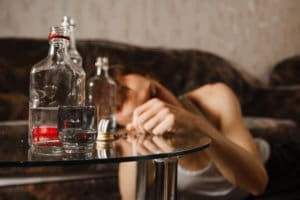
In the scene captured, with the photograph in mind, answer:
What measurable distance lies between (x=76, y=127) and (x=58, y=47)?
0.20 metres

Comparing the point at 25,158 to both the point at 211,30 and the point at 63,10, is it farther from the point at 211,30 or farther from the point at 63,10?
the point at 211,30

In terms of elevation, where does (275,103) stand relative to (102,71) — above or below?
below

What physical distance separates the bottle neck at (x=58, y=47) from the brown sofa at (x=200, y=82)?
42 cm

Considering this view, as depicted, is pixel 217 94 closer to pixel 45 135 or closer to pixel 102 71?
pixel 102 71

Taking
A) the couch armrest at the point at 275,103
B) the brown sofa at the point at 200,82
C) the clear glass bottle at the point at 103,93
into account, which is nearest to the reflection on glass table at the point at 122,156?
the clear glass bottle at the point at 103,93

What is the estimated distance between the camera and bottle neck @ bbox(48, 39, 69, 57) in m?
0.79

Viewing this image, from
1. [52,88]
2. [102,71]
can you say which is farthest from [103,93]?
[52,88]

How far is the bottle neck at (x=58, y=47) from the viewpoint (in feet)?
2.60

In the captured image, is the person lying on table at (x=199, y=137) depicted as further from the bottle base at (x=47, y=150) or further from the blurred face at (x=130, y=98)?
the bottle base at (x=47, y=150)

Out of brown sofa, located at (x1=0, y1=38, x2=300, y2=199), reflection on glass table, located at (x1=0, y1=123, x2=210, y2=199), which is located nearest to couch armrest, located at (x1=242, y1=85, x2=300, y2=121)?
brown sofa, located at (x1=0, y1=38, x2=300, y2=199)

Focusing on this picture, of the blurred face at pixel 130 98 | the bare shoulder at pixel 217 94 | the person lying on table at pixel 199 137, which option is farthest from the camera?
the bare shoulder at pixel 217 94

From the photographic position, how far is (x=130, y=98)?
116cm

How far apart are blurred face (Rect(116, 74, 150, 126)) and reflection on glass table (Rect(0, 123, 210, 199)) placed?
156 mm

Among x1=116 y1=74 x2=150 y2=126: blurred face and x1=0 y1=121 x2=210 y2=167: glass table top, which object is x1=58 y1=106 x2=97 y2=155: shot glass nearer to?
x1=0 y1=121 x2=210 y2=167: glass table top
